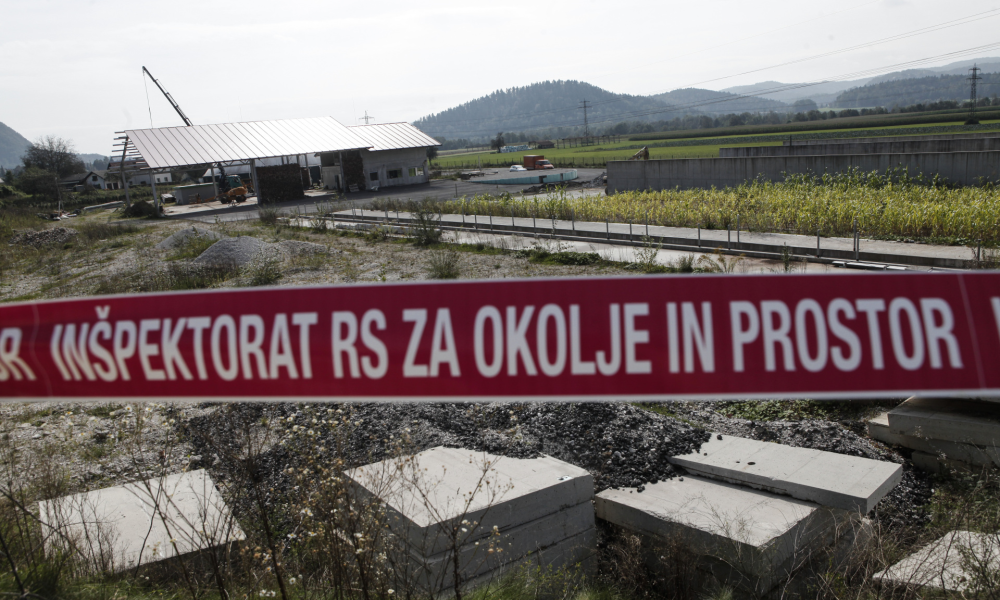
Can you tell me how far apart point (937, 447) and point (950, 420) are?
0.25 meters

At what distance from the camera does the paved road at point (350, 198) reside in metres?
36.5

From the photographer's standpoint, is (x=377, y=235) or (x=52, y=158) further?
(x=52, y=158)

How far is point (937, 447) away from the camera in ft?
17.0

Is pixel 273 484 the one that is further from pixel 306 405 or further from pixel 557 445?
pixel 557 445

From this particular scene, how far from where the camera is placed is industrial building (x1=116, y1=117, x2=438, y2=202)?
4112cm

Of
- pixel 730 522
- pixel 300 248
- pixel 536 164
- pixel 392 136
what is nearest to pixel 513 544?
pixel 730 522

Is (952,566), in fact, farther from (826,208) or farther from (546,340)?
(826,208)

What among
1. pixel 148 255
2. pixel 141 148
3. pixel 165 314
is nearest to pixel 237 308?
pixel 165 314

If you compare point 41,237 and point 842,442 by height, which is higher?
point 41,237

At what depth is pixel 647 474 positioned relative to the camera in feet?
15.7

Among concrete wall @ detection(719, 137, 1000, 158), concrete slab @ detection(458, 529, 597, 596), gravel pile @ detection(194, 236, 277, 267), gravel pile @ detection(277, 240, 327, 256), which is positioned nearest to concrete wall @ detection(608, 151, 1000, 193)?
concrete wall @ detection(719, 137, 1000, 158)

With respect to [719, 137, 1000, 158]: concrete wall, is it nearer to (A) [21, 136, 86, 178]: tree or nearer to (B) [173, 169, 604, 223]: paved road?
(B) [173, 169, 604, 223]: paved road

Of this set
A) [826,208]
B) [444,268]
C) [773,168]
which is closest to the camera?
[444,268]

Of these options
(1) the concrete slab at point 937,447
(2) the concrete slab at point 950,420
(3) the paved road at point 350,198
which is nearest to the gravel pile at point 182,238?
(3) the paved road at point 350,198
